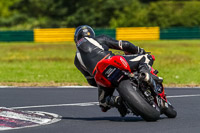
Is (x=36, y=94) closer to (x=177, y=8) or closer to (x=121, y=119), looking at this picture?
(x=121, y=119)

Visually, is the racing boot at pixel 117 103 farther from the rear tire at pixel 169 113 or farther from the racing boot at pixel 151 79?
the rear tire at pixel 169 113

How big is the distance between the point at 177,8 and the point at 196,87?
4623 cm

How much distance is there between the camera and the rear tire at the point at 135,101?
24.0 feet

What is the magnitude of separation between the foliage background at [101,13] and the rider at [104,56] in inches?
1659

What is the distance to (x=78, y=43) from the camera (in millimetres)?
8109

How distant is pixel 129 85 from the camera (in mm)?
7418

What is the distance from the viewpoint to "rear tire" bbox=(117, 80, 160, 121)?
24.0 ft

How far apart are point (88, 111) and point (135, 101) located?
2076 millimetres

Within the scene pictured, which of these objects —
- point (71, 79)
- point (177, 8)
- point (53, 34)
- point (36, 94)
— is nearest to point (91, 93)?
point (36, 94)

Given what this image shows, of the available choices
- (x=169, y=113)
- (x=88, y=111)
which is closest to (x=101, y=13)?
(x=88, y=111)

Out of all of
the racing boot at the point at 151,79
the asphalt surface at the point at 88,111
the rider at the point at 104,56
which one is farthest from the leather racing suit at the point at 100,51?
the asphalt surface at the point at 88,111

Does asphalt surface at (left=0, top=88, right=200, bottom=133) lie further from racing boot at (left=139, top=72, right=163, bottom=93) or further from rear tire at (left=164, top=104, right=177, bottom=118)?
racing boot at (left=139, top=72, right=163, bottom=93)

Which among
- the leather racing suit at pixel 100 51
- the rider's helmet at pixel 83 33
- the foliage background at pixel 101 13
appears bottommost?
the foliage background at pixel 101 13

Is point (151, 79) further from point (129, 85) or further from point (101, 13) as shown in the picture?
point (101, 13)
